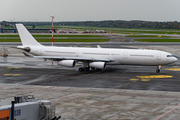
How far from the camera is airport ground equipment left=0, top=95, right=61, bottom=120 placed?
16391mm

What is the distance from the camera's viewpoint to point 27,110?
17.6 metres

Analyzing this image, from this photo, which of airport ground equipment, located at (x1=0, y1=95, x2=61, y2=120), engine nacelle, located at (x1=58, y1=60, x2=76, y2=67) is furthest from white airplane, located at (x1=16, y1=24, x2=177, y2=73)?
airport ground equipment, located at (x1=0, y1=95, x2=61, y2=120)

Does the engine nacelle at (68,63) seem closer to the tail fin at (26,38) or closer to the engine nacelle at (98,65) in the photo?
the engine nacelle at (98,65)

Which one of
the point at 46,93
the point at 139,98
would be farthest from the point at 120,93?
the point at 46,93

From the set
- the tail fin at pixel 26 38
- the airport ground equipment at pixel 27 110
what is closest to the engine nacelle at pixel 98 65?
the tail fin at pixel 26 38

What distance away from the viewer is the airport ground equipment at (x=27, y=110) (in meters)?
16.4

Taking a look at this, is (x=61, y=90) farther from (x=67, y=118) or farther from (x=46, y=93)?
(x=67, y=118)

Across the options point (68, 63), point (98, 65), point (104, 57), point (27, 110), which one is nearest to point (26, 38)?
point (68, 63)

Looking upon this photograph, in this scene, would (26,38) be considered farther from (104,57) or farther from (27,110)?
(27,110)

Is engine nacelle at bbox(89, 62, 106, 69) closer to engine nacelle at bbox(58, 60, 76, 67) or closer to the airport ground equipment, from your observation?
engine nacelle at bbox(58, 60, 76, 67)

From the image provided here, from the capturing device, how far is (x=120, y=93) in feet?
107

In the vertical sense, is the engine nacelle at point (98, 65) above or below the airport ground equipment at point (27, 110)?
above

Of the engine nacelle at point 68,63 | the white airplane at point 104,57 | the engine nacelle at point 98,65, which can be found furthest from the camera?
the white airplane at point 104,57

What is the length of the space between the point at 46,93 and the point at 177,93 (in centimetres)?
1641
